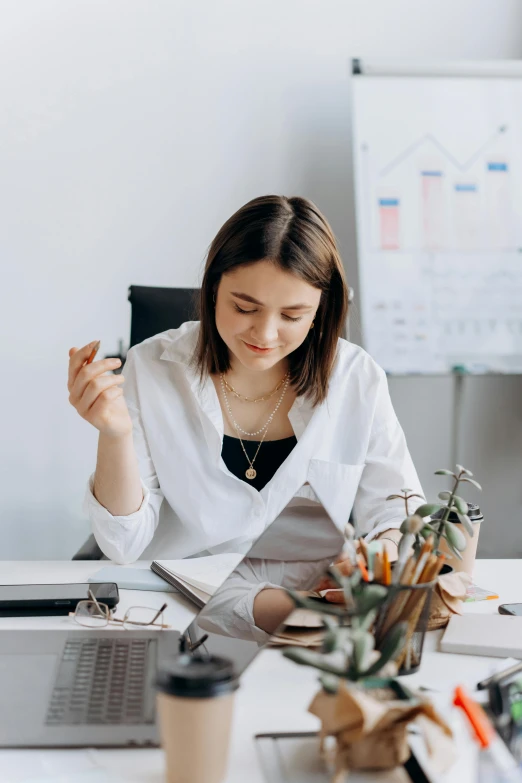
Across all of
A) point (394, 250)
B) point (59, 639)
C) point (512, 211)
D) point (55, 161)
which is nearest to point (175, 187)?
point (55, 161)

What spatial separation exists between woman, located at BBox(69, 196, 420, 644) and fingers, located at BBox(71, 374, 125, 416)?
0.05 feet

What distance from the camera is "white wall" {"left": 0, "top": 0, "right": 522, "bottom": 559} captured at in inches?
98.5

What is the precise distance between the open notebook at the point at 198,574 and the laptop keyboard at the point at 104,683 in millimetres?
156

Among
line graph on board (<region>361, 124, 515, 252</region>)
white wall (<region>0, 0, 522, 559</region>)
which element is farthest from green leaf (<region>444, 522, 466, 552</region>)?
white wall (<region>0, 0, 522, 559</region>)

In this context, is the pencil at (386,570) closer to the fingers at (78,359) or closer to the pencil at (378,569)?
the pencil at (378,569)

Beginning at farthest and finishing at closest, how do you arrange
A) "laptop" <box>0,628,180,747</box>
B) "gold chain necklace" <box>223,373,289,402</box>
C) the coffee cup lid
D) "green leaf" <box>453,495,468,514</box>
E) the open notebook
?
"gold chain necklace" <box>223,373,289,402</box>
the open notebook
"green leaf" <box>453,495,468,514</box>
"laptop" <box>0,628,180,747</box>
the coffee cup lid

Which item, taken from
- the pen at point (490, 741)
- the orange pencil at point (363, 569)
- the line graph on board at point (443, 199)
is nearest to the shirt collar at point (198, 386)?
the orange pencil at point (363, 569)

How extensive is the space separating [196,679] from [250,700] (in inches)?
9.3

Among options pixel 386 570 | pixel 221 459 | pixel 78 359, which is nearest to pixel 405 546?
pixel 386 570

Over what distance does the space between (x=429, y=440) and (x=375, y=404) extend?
4.54ft

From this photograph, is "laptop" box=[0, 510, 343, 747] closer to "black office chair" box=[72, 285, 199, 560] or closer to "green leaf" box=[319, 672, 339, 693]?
"green leaf" box=[319, 672, 339, 693]

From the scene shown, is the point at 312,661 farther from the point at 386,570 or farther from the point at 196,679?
the point at 386,570

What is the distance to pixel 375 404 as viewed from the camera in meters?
1.50

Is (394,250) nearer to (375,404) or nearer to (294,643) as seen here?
(375,404)
